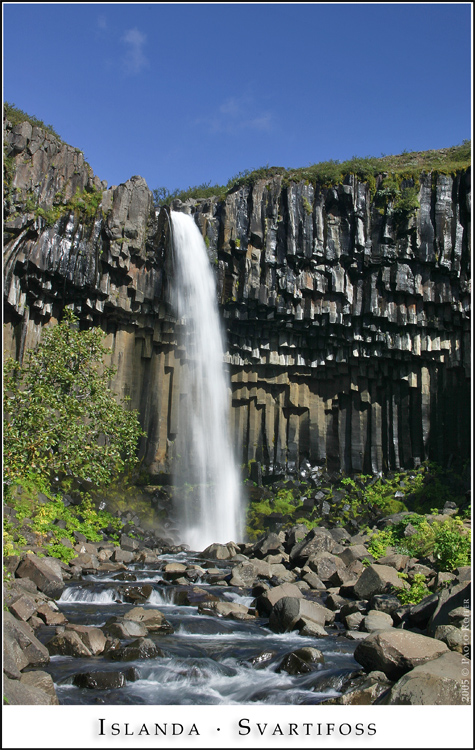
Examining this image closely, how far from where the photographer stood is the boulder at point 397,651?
284 inches

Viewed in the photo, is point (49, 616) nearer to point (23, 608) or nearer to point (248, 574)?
point (23, 608)

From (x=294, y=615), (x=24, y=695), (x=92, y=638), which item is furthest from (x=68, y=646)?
(x=294, y=615)

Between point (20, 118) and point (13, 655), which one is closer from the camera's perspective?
point (13, 655)

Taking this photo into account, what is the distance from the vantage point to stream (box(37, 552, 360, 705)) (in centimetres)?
718

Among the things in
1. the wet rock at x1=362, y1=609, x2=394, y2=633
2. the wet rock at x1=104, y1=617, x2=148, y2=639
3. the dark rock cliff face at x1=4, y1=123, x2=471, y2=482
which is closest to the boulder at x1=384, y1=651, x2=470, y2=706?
the wet rock at x1=362, y1=609, x2=394, y2=633

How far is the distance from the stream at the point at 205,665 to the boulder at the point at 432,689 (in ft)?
4.17

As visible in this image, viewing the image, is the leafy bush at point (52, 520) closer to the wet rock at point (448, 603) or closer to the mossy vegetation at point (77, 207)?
the wet rock at point (448, 603)

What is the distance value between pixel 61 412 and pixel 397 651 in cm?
919

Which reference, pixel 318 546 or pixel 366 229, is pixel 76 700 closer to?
pixel 318 546

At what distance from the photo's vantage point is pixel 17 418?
38.9 ft

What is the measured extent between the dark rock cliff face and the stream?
13.9 metres

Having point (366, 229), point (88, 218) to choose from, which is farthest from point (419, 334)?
point (88, 218)

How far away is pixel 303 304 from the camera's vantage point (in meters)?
25.2

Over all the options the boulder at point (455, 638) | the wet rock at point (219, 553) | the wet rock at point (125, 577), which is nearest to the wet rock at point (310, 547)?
the wet rock at point (219, 553)
